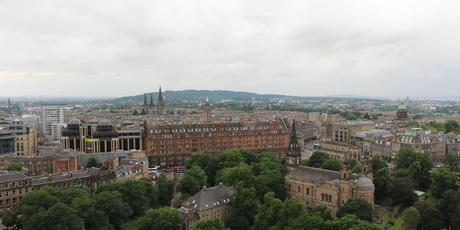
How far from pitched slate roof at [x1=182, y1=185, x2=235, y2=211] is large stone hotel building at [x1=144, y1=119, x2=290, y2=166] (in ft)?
219

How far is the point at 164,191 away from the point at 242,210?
21338 millimetres

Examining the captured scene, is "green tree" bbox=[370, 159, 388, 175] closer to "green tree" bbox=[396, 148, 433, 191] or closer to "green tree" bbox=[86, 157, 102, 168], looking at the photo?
"green tree" bbox=[396, 148, 433, 191]

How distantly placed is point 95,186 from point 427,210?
67849mm

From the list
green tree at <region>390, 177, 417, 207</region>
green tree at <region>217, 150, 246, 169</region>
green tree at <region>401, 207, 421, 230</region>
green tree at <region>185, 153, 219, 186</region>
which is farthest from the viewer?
green tree at <region>185, 153, 219, 186</region>

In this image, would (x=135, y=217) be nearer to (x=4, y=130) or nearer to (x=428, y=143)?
(x=4, y=130)

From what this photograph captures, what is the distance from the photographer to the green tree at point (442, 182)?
316 ft

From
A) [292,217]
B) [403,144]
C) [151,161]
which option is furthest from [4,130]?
[403,144]

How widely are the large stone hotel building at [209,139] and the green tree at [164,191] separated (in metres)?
54.4

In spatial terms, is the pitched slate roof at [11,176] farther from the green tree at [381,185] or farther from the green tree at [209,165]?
the green tree at [381,185]

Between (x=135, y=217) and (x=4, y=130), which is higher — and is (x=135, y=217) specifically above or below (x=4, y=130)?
below

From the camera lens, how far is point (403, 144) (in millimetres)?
153375

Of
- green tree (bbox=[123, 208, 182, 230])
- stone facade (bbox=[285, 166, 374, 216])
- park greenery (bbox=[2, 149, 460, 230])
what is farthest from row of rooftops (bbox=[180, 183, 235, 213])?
stone facade (bbox=[285, 166, 374, 216])

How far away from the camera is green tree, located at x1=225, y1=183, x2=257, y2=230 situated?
82.5 metres

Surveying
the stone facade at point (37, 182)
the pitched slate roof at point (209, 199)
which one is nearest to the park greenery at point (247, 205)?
the pitched slate roof at point (209, 199)
